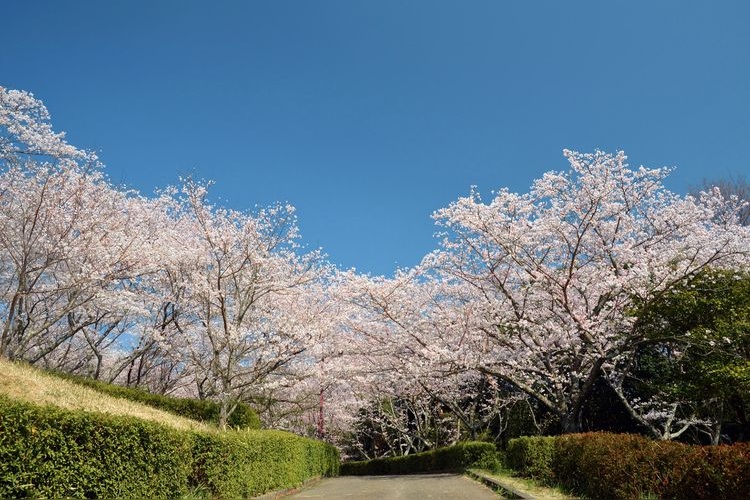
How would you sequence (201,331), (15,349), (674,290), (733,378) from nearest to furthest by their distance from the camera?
(733,378) < (674,290) < (15,349) < (201,331)

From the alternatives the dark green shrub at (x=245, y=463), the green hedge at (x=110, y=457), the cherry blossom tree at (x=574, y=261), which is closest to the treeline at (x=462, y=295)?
the cherry blossom tree at (x=574, y=261)

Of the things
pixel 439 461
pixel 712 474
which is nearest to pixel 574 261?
pixel 712 474

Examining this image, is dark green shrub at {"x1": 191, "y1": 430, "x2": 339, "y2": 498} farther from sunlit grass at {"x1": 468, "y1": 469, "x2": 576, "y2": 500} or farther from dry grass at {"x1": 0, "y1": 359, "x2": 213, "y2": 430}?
sunlit grass at {"x1": 468, "y1": 469, "x2": 576, "y2": 500}

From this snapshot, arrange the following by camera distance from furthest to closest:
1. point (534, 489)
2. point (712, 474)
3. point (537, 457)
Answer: point (537, 457) < point (534, 489) < point (712, 474)

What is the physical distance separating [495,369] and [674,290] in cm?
543

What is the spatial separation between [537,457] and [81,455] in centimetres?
1029

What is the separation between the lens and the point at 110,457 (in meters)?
7.30

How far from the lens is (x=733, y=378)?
39.6 feet

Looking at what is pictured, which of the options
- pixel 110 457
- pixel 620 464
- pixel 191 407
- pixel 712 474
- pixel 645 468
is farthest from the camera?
pixel 191 407

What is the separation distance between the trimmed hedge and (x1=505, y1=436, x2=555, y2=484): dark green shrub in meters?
0.38

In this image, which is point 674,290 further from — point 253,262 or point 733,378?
point 253,262

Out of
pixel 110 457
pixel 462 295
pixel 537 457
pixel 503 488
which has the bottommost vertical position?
pixel 503 488

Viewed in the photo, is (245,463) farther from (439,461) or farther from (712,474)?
(439,461)

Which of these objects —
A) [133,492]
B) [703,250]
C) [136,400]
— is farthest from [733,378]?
[136,400]
